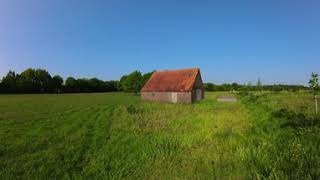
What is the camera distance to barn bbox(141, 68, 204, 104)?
40.4m

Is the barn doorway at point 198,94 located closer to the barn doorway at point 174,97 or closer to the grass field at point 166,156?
the barn doorway at point 174,97

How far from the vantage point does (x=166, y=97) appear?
143 ft

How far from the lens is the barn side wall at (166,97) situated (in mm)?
39719

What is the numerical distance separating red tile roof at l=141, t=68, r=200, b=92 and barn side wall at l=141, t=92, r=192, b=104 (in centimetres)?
54

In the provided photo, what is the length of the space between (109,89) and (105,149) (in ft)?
396

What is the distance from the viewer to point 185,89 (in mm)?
40156

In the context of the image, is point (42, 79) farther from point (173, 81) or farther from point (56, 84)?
point (173, 81)

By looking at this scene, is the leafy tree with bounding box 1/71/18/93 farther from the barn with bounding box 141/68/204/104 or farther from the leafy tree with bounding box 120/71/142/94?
the barn with bounding box 141/68/204/104

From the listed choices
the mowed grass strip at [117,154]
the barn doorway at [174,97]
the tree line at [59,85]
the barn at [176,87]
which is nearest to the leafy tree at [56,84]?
the tree line at [59,85]

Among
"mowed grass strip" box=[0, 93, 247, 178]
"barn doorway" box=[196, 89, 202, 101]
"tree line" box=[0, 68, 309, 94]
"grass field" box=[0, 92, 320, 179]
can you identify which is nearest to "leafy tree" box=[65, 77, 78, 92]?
"tree line" box=[0, 68, 309, 94]

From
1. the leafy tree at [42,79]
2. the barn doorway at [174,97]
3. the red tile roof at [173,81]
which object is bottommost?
the barn doorway at [174,97]

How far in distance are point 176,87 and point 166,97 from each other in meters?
2.68

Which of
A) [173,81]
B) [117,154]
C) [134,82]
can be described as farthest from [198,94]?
[134,82]

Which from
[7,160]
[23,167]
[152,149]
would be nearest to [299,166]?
[152,149]
